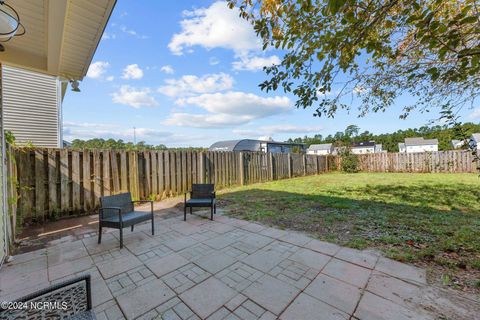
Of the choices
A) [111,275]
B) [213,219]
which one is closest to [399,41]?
→ [213,219]

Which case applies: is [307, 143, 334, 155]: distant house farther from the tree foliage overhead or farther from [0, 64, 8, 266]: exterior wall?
[0, 64, 8, 266]: exterior wall

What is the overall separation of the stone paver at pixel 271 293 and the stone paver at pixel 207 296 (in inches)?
8.4

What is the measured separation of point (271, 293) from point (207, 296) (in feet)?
2.02

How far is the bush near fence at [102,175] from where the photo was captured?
13.8ft

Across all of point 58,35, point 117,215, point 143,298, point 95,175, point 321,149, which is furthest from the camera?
point 321,149

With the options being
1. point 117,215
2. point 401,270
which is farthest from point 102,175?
point 401,270

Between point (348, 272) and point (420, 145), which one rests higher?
point (420, 145)

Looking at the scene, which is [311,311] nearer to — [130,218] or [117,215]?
[130,218]

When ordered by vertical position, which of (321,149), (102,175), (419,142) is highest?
(419,142)

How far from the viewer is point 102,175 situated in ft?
17.5

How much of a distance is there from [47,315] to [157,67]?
7682 millimetres

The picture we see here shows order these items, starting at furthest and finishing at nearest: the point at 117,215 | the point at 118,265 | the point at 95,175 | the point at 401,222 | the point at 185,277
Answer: the point at 95,175 → the point at 401,222 → the point at 117,215 → the point at 118,265 → the point at 185,277

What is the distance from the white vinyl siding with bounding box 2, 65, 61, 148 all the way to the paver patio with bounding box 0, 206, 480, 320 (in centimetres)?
539

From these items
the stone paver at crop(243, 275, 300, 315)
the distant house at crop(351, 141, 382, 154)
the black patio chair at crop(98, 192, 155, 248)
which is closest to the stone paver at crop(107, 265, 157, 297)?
the black patio chair at crop(98, 192, 155, 248)
